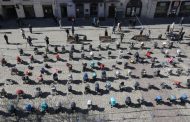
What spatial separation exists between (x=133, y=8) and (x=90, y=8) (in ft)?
33.1

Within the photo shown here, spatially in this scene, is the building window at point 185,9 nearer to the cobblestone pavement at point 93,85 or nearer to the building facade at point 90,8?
the building facade at point 90,8

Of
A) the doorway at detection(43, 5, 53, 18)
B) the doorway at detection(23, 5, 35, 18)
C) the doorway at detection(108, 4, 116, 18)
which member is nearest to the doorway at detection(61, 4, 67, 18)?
the doorway at detection(43, 5, 53, 18)

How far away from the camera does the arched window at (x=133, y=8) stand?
197ft

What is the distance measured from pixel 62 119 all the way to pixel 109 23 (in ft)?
95.7

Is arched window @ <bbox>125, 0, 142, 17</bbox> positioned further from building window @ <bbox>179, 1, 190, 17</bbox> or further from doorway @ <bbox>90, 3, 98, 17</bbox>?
building window @ <bbox>179, 1, 190, 17</bbox>

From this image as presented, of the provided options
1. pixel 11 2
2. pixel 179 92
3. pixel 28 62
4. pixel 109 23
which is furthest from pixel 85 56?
pixel 11 2

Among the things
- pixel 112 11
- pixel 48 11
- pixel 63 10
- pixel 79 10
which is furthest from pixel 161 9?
pixel 48 11

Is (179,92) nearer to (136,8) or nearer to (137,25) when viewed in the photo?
(137,25)

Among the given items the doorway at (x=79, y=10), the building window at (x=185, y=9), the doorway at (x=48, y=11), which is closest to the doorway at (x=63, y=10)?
the doorway at (x=48, y=11)

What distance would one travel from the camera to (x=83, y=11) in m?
60.8

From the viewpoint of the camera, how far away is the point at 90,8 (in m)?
60.4

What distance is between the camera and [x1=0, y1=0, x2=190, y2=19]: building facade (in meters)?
58.6

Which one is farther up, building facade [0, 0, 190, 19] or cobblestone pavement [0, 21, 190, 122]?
building facade [0, 0, 190, 19]

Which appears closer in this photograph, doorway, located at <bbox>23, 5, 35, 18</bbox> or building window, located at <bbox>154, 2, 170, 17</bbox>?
doorway, located at <bbox>23, 5, 35, 18</bbox>
